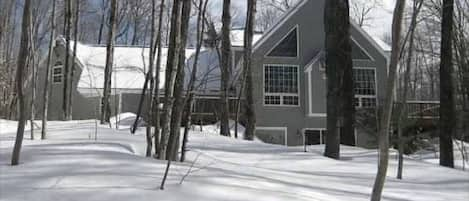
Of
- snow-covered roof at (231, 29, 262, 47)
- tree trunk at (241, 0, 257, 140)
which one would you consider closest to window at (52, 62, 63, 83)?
snow-covered roof at (231, 29, 262, 47)

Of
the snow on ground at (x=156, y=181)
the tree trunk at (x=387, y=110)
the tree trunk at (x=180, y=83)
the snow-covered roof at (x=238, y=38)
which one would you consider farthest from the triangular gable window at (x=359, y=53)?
the tree trunk at (x=387, y=110)

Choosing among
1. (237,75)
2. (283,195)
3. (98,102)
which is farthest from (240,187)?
(98,102)

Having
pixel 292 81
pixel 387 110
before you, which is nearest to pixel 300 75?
pixel 292 81

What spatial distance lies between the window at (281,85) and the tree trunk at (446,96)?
10.9 meters

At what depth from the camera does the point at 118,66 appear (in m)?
24.3

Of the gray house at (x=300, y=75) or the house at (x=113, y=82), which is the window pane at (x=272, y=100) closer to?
the gray house at (x=300, y=75)

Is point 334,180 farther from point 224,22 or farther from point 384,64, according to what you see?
point 384,64

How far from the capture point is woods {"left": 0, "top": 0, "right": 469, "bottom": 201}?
519 cm

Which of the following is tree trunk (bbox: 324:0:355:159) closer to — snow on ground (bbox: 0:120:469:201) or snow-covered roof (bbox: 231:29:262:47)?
snow on ground (bbox: 0:120:469:201)

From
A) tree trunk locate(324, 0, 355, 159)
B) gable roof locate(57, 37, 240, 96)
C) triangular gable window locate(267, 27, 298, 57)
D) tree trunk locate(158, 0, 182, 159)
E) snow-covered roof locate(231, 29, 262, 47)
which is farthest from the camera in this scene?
snow-covered roof locate(231, 29, 262, 47)

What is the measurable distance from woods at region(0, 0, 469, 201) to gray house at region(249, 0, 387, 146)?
5 centimetres

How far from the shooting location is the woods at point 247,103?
5.19 metres

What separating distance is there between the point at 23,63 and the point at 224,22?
10.6 metres

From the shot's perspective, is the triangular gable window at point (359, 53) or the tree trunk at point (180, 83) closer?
the tree trunk at point (180, 83)
